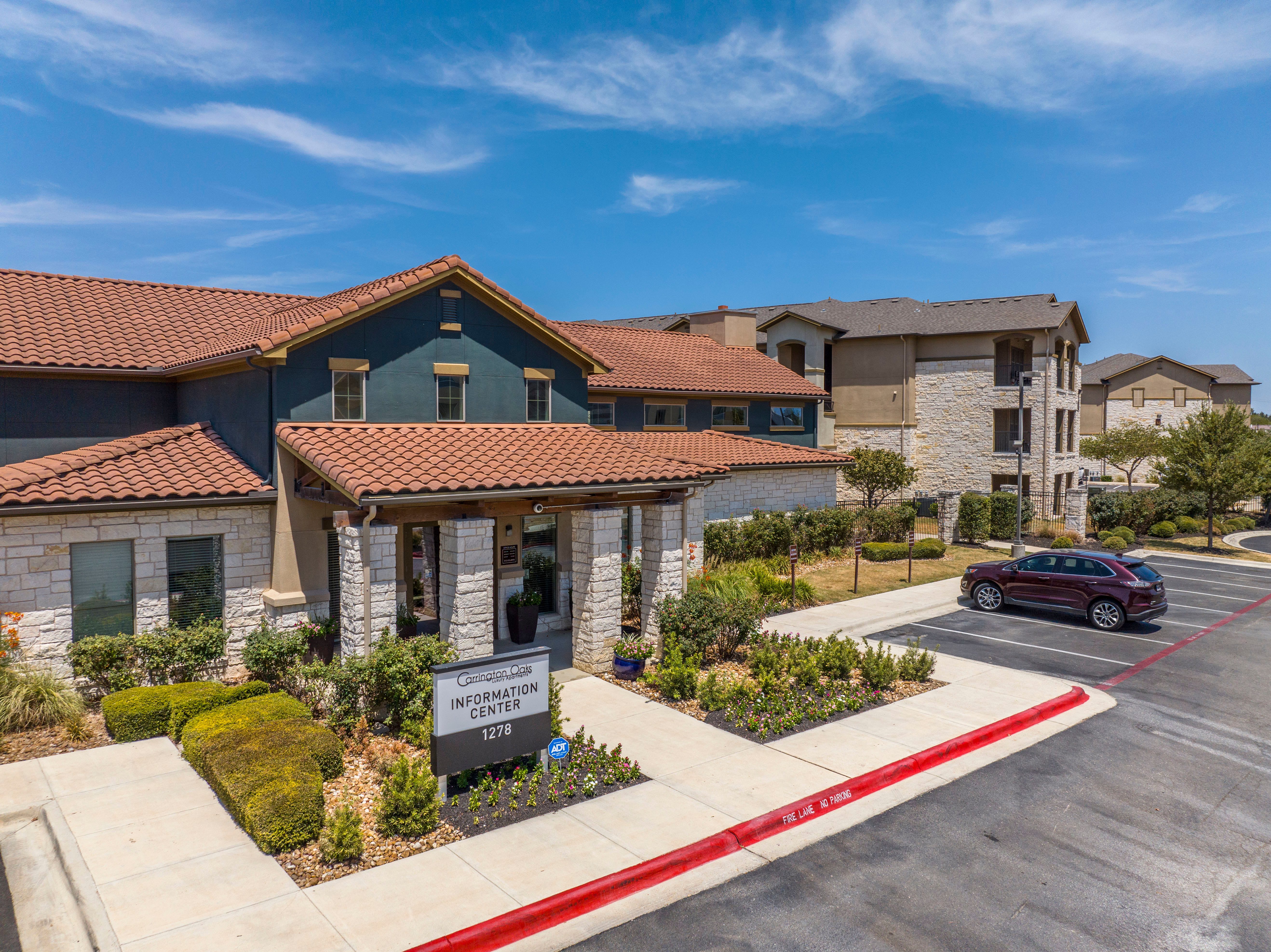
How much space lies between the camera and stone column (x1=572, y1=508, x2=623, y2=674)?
14.2 meters

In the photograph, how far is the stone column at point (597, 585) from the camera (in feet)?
46.5

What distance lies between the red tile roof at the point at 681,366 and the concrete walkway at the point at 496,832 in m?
15.0

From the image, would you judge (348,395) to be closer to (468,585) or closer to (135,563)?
(135,563)

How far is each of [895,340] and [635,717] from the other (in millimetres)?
32617

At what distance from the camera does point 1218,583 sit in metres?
25.0

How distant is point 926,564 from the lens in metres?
27.0

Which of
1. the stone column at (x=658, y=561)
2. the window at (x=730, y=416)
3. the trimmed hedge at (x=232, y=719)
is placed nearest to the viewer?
the trimmed hedge at (x=232, y=719)

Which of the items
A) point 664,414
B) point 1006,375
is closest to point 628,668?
point 664,414

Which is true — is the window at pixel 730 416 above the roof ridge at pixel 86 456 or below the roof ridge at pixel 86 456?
above

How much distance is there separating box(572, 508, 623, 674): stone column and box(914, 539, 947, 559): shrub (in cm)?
1654

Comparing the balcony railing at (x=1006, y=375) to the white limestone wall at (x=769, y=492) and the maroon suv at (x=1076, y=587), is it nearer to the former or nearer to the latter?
the white limestone wall at (x=769, y=492)

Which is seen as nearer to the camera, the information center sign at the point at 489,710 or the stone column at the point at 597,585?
the information center sign at the point at 489,710

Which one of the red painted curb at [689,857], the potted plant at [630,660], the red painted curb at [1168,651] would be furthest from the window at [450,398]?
the red painted curb at [1168,651]

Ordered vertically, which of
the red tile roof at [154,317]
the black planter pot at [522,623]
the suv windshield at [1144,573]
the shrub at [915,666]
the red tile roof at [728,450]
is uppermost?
the red tile roof at [154,317]
